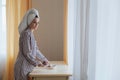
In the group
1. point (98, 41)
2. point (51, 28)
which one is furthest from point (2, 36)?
point (98, 41)

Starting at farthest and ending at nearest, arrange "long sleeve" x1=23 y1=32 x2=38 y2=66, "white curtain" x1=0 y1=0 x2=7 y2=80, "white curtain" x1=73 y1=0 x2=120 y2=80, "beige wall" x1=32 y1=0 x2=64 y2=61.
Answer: "beige wall" x1=32 y1=0 x2=64 y2=61
"white curtain" x1=0 y1=0 x2=7 y2=80
"long sleeve" x1=23 y1=32 x2=38 y2=66
"white curtain" x1=73 y1=0 x2=120 y2=80

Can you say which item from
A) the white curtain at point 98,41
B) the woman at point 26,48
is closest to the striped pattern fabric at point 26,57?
the woman at point 26,48

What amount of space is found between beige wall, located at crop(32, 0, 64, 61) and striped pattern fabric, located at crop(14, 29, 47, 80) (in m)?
0.98

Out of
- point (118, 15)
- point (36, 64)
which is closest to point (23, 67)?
point (36, 64)

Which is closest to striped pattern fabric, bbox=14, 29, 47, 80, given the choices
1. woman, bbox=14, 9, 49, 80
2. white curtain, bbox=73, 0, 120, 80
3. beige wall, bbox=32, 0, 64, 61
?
woman, bbox=14, 9, 49, 80

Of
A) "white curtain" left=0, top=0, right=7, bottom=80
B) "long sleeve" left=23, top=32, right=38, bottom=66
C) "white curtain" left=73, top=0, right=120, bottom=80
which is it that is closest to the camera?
"white curtain" left=73, top=0, right=120, bottom=80

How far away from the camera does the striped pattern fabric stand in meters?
2.27

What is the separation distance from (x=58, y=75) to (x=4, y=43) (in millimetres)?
1222

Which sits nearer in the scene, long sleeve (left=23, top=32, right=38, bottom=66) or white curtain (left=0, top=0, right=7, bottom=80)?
long sleeve (left=23, top=32, right=38, bottom=66)

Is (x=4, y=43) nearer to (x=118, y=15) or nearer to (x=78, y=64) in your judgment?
(x=78, y=64)

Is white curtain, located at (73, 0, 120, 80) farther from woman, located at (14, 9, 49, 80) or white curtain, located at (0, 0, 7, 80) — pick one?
white curtain, located at (0, 0, 7, 80)

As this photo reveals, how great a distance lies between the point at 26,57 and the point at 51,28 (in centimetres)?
115

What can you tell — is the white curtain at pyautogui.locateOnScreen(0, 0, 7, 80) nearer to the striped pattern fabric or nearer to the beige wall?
the beige wall

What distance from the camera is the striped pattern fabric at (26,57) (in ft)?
7.46
